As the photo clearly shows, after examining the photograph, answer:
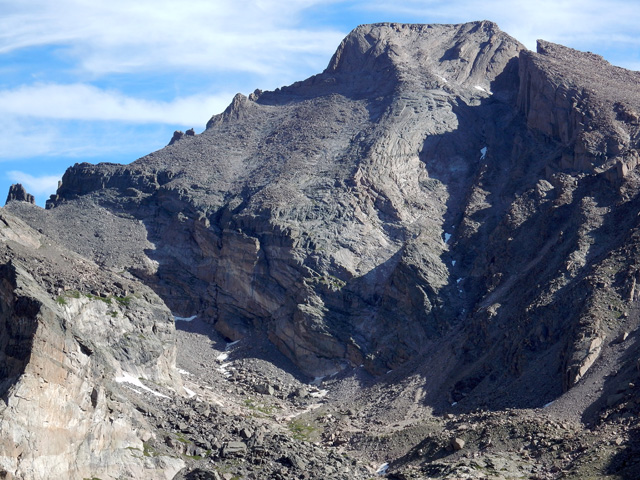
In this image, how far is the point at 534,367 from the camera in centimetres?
14812

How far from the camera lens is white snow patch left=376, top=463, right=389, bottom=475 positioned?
137175mm

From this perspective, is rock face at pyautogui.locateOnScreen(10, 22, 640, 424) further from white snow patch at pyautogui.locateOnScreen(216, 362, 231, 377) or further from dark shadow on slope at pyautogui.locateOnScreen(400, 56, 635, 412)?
white snow patch at pyautogui.locateOnScreen(216, 362, 231, 377)

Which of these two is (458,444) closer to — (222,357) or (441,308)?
(441,308)

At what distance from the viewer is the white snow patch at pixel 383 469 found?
450ft

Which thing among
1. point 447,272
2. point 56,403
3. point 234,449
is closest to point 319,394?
point 447,272

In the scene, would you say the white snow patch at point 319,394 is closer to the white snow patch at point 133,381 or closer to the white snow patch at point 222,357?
Result: the white snow patch at point 222,357

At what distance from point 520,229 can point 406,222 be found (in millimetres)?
22953

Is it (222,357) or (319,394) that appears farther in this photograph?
(222,357)

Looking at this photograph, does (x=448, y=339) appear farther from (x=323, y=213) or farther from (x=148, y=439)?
(x=148, y=439)

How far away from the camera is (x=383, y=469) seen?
454ft

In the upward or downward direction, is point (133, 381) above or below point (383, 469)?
above

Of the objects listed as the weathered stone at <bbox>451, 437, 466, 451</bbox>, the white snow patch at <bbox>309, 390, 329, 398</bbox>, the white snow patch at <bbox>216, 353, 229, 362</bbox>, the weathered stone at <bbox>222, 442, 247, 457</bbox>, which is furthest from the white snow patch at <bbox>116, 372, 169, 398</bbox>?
the weathered stone at <bbox>451, 437, 466, 451</bbox>

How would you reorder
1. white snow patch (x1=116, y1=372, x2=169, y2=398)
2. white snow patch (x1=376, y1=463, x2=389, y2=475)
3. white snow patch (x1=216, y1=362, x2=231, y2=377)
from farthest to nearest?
1. white snow patch (x1=216, y1=362, x2=231, y2=377)
2. white snow patch (x1=116, y1=372, x2=169, y2=398)
3. white snow patch (x1=376, y1=463, x2=389, y2=475)

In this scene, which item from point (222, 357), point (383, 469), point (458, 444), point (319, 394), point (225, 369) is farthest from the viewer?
point (222, 357)
